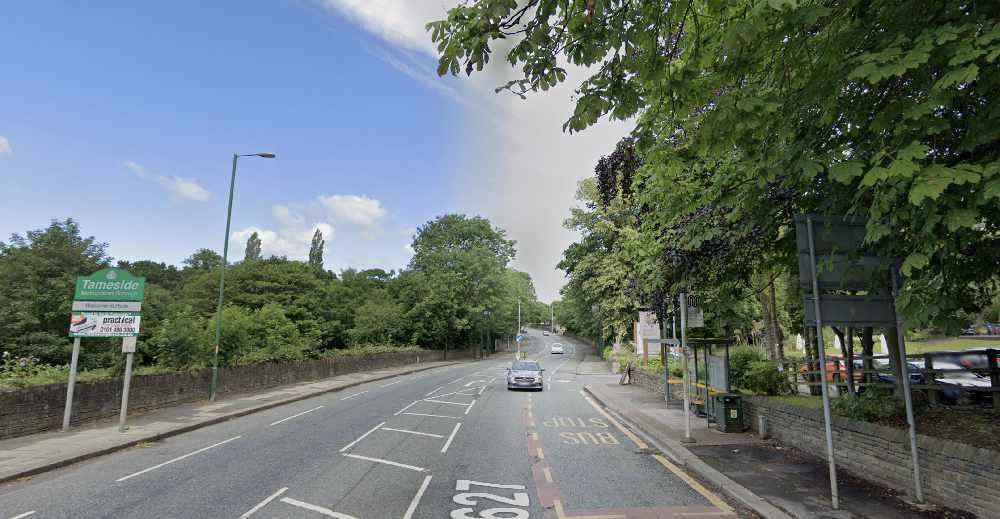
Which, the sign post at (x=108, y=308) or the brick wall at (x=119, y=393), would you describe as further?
the sign post at (x=108, y=308)

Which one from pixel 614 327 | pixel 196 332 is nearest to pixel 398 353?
pixel 614 327

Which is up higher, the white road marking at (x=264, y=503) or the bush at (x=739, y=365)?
the bush at (x=739, y=365)

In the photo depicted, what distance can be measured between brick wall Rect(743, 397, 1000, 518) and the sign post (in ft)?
52.6

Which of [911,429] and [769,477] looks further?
[769,477]

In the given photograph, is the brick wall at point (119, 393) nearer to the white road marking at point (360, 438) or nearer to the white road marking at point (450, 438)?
the white road marking at point (360, 438)

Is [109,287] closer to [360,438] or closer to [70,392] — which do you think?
[70,392]

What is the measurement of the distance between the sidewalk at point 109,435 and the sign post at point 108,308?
131 centimetres

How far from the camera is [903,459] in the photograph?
711 centimetres

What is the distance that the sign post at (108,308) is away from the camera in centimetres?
1357

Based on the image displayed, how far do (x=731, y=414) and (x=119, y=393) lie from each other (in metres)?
17.2

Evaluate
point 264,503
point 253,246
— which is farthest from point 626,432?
point 253,246

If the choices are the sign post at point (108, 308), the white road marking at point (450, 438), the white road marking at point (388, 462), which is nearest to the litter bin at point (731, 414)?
the white road marking at point (450, 438)

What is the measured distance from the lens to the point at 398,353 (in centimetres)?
4438

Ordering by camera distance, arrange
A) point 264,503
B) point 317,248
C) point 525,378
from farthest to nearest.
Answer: point 317,248 < point 525,378 < point 264,503
